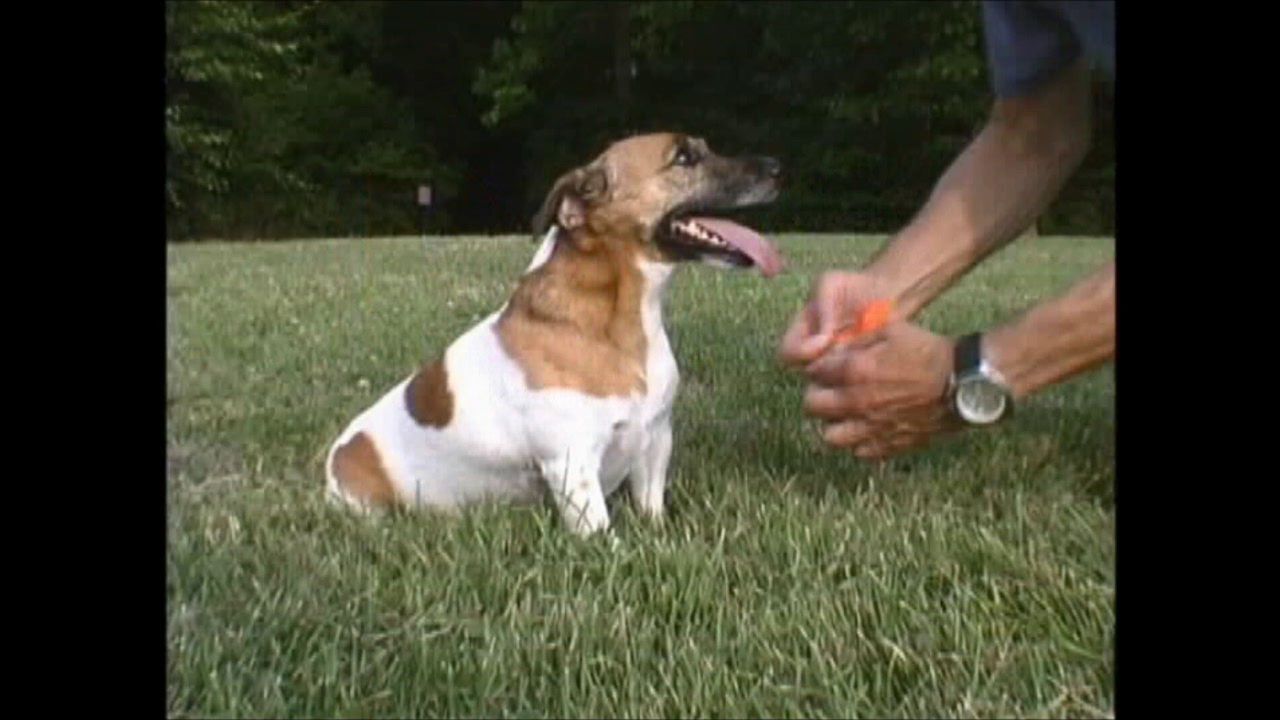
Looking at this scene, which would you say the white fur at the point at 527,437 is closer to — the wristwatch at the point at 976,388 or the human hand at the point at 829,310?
the human hand at the point at 829,310

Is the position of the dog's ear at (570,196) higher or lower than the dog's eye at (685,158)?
lower

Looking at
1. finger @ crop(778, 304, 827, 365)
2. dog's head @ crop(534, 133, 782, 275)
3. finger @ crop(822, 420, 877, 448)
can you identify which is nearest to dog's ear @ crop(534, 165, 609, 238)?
dog's head @ crop(534, 133, 782, 275)

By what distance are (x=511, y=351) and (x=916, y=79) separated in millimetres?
559

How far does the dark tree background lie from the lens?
1657 mm

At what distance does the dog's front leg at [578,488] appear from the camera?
186 centimetres

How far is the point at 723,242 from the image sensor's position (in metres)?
1.74

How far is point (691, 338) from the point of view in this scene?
187 centimetres

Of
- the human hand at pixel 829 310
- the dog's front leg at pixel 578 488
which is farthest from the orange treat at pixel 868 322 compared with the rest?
the dog's front leg at pixel 578 488

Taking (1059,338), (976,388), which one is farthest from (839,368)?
(1059,338)

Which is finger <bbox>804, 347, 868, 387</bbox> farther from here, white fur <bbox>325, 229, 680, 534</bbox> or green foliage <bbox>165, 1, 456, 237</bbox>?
green foliage <bbox>165, 1, 456, 237</bbox>

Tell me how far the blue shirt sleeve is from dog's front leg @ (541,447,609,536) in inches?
24.8

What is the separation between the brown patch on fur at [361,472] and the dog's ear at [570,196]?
310 millimetres
